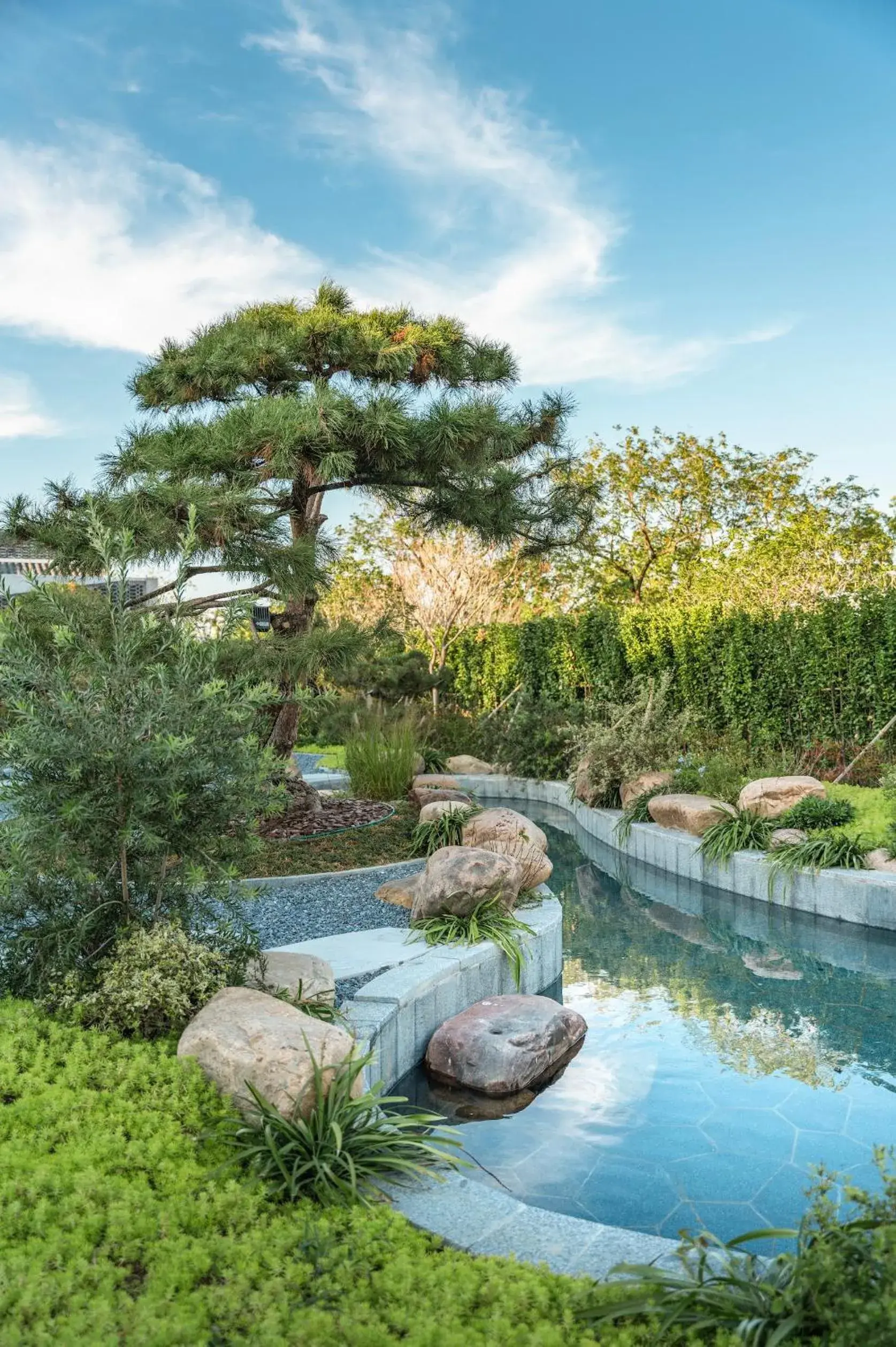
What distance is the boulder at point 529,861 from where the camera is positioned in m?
6.15

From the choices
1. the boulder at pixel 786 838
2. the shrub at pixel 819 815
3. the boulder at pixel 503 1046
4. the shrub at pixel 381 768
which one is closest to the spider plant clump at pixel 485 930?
the boulder at pixel 503 1046

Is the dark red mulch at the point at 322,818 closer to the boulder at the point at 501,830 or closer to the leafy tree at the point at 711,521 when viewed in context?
the boulder at the point at 501,830

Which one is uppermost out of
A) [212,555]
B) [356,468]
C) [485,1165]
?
[356,468]

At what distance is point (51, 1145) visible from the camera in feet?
9.16

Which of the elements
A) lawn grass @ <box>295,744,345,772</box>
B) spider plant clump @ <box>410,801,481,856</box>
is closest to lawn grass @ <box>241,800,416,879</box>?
spider plant clump @ <box>410,801,481,856</box>

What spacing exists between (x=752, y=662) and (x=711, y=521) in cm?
1075

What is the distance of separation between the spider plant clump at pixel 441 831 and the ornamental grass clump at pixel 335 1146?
14.2 ft

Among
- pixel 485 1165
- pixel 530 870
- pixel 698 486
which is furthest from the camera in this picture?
pixel 698 486

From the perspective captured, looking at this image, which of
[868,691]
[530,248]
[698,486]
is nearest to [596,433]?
[698,486]

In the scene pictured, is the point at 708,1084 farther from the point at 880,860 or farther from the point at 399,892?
the point at 880,860

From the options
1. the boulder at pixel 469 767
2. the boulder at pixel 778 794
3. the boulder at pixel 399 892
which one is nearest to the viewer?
the boulder at pixel 399 892

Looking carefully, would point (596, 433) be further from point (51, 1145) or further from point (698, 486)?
point (51, 1145)

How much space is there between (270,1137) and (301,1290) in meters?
0.64

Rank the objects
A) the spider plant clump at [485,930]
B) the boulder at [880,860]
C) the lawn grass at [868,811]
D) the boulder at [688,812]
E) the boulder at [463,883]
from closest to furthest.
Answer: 1. the spider plant clump at [485,930]
2. the boulder at [463,883]
3. the boulder at [880,860]
4. the lawn grass at [868,811]
5. the boulder at [688,812]
